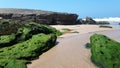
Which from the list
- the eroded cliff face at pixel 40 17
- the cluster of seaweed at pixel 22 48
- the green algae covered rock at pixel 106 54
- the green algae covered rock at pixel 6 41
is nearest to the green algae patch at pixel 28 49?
the cluster of seaweed at pixel 22 48

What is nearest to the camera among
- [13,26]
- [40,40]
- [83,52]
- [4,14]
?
[83,52]

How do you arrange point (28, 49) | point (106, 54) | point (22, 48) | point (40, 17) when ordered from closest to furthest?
point (106, 54), point (28, 49), point (22, 48), point (40, 17)

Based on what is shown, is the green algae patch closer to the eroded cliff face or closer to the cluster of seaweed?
the cluster of seaweed

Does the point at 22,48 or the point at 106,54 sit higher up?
the point at 106,54

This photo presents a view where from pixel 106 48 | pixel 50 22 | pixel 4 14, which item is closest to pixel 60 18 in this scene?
pixel 50 22

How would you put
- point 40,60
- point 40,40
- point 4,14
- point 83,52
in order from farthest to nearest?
point 4,14 → point 40,40 → point 83,52 → point 40,60

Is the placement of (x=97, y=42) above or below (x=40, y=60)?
above

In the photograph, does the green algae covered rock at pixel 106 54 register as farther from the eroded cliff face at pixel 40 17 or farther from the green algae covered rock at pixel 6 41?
→ the eroded cliff face at pixel 40 17

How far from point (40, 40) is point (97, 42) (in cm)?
202

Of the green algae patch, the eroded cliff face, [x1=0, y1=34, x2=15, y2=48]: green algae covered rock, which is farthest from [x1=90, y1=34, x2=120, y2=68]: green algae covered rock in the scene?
the eroded cliff face

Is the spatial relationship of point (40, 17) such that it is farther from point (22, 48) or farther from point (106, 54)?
point (106, 54)

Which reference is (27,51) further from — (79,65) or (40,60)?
(79,65)

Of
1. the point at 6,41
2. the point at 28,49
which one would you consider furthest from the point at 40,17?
the point at 28,49

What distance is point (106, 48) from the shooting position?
21.1ft
